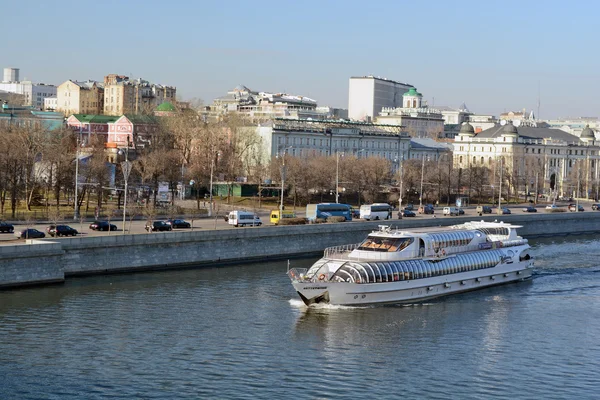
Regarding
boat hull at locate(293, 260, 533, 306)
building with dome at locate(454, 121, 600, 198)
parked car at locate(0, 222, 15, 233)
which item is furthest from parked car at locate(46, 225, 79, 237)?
building with dome at locate(454, 121, 600, 198)

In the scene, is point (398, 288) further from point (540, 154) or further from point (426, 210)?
point (540, 154)

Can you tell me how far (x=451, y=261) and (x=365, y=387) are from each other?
835 inches

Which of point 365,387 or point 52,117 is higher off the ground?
point 52,117

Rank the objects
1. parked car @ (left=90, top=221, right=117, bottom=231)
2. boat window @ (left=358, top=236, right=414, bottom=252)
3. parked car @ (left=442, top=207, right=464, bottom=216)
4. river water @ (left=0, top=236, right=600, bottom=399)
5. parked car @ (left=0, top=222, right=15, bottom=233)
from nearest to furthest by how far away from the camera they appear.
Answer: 1. river water @ (left=0, top=236, right=600, bottom=399)
2. boat window @ (left=358, top=236, right=414, bottom=252)
3. parked car @ (left=0, top=222, right=15, bottom=233)
4. parked car @ (left=90, top=221, right=117, bottom=231)
5. parked car @ (left=442, top=207, right=464, bottom=216)

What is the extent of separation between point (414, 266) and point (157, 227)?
1803 cm

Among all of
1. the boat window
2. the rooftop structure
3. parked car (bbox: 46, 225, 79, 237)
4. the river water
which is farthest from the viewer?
the rooftop structure

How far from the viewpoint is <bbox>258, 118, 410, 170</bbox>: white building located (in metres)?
111

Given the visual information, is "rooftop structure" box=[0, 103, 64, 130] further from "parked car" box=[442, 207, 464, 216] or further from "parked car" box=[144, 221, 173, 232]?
"parked car" box=[144, 221, 173, 232]

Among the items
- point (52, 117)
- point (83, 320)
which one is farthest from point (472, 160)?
point (83, 320)

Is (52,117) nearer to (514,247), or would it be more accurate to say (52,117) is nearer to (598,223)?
(598,223)

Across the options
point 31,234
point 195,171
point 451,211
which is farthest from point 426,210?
point 31,234

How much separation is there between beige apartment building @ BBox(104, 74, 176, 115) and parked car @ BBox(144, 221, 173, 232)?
107 meters

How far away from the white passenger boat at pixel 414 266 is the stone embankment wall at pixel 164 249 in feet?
26.9

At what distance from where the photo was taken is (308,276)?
45125 mm
